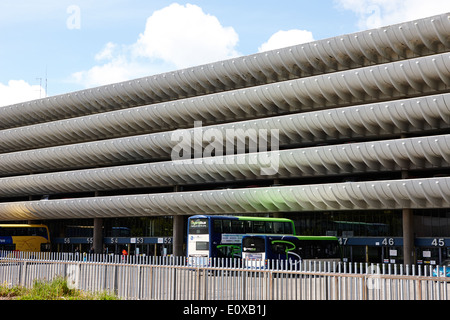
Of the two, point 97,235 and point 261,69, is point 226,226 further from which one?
point 97,235

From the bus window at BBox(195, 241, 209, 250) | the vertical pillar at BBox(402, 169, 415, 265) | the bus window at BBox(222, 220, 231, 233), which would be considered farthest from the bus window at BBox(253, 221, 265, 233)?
the vertical pillar at BBox(402, 169, 415, 265)

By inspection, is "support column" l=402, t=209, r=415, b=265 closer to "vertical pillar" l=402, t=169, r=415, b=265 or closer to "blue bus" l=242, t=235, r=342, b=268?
"vertical pillar" l=402, t=169, r=415, b=265

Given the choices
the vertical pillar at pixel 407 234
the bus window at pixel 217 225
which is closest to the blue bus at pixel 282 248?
the bus window at pixel 217 225

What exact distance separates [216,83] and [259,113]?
5.94 m

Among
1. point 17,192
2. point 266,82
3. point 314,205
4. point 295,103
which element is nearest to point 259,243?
point 314,205

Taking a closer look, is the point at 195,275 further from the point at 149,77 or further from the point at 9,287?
the point at 149,77

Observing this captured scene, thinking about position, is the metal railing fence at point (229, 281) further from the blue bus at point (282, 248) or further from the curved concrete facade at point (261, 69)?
the curved concrete facade at point (261, 69)

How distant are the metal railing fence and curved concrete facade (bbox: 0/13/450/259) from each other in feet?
82.6

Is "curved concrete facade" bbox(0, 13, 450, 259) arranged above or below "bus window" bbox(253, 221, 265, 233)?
above

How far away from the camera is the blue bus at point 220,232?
3856cm

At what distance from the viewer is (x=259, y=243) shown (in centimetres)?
3612

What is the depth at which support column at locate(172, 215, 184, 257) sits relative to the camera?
59.5 metres

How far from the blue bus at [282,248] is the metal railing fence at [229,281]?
1321cm
